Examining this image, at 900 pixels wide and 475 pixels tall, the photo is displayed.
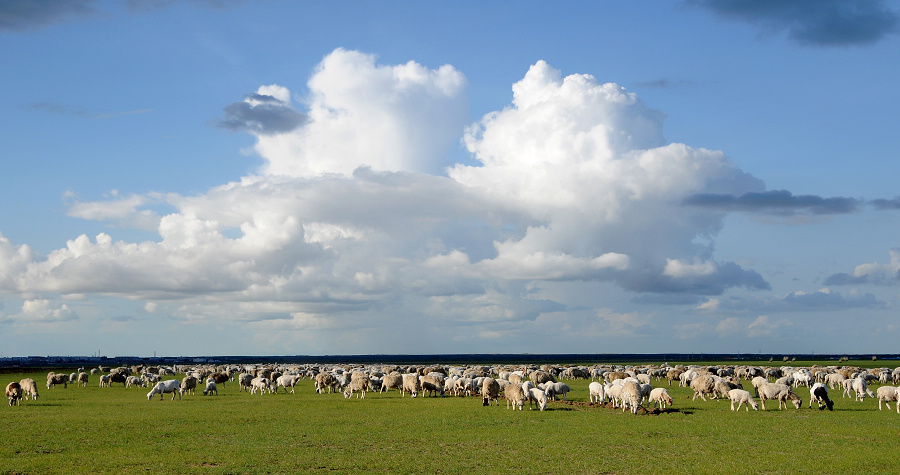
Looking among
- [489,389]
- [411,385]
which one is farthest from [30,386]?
[489,389]

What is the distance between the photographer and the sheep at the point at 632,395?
1362 inches

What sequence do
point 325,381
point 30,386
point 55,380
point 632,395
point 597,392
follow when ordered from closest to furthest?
1. point 632,395
2. point 597,392
3. point 30,386
4. point 325,381
5. point 55,380

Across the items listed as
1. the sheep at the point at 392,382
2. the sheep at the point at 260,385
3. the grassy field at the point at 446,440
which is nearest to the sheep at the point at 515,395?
the grassy field at the point at 446,440

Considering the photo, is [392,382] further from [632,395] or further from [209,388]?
[632,395]

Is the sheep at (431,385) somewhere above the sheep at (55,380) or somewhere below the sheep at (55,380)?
above

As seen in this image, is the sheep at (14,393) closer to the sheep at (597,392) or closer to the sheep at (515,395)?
the sheep at (515,395)

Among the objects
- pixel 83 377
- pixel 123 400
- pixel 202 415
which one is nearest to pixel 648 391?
pixel 202 415

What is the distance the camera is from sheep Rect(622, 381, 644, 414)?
113 ft

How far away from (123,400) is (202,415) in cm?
1585

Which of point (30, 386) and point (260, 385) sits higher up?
point (30, 386)

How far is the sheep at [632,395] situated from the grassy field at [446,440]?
96 cm

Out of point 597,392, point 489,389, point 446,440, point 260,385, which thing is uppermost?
point 489,389

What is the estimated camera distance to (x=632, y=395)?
114ft

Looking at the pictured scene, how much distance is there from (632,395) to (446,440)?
43.3ft
